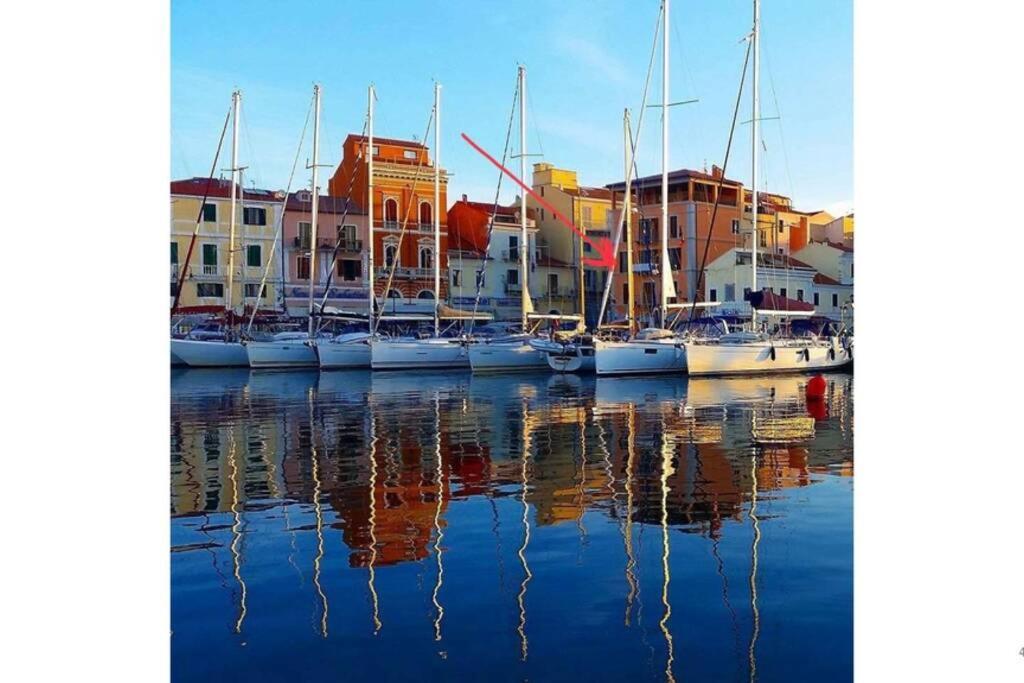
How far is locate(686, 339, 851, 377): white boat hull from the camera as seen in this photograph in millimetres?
17250

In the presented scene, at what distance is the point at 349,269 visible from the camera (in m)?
26.8

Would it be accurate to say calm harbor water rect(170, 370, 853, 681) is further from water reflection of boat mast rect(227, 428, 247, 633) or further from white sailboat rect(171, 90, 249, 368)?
white sailboat rect(171, 90, 249, 368)

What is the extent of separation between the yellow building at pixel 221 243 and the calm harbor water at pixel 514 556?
585 inches

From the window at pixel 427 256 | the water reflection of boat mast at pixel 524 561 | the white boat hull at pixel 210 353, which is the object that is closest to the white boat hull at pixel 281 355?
the white boat hull at pixel 210 353

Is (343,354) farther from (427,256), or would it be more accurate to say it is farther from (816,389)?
(816,389)

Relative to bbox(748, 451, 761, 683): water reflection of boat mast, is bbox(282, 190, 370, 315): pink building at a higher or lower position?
higher

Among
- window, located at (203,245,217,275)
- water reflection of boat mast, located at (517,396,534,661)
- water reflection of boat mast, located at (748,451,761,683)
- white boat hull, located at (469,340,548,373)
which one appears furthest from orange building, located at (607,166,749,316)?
water reflection of boat mast, located at (748,451,761,683)

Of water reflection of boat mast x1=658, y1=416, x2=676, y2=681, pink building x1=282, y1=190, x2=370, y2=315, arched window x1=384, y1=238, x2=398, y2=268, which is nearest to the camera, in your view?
water reflection of boat mast x1=658, y1=416, x2=676, y2=681

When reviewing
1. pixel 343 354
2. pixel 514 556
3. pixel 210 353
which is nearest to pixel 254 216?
pixel 210 353

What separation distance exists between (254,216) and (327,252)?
215cm

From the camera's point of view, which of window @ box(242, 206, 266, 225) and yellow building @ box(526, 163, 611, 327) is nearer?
window @ box(242, 206, 266, 225)

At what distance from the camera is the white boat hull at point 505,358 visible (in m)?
19.9
